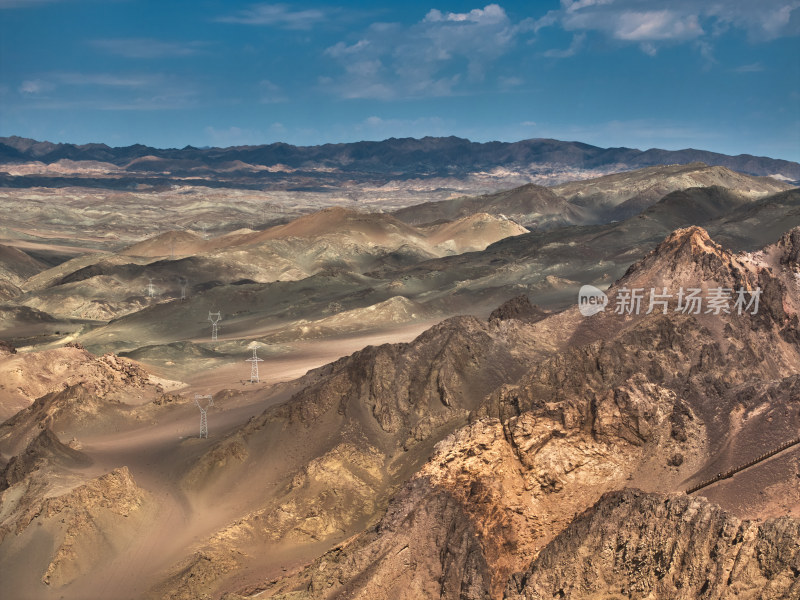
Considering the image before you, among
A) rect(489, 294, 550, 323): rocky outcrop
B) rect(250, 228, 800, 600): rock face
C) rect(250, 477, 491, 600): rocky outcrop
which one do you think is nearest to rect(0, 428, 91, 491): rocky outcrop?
rect(250, 228, 800, 600): rock face

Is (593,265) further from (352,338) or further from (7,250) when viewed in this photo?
(7,250)

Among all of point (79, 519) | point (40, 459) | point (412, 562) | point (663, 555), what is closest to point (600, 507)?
point (663, 555)

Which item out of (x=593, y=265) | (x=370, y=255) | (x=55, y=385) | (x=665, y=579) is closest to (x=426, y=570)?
(x=665, y=579)

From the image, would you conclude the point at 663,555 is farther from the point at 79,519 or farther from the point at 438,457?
the point at 79,519

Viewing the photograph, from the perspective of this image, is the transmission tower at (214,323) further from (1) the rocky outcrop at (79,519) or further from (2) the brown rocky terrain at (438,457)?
(1) the rocky outcrop at (79,519)

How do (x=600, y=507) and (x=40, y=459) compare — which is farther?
(x=40, y=459)

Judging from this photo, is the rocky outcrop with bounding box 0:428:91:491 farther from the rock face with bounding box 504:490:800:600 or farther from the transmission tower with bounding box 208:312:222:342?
the transmission tower with bounding box 208:312:222:342

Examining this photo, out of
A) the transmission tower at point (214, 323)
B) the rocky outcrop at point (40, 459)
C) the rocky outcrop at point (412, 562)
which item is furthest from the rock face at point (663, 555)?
the transmission tower at point (214, 323)

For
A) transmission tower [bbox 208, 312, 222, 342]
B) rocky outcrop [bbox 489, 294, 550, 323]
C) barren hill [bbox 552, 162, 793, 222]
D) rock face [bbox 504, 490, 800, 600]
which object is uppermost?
barren hill [bbox 552, 162, 793, 222]
